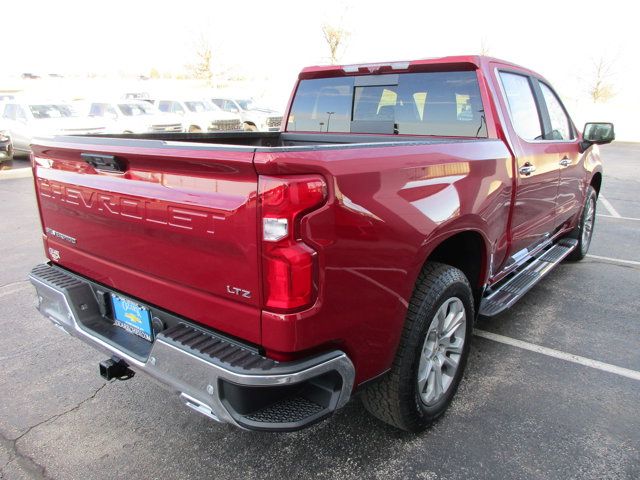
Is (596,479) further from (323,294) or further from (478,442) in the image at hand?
(323,294)

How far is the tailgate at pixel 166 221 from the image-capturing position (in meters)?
1.77

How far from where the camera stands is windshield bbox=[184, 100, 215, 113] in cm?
1888

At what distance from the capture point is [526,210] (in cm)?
347

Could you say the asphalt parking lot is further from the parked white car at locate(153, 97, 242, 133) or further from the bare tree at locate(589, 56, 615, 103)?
the bare tree at locate(589, 56, 615, 103)

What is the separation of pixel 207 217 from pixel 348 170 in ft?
1.86

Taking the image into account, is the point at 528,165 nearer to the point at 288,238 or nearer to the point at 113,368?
the point at 288,238

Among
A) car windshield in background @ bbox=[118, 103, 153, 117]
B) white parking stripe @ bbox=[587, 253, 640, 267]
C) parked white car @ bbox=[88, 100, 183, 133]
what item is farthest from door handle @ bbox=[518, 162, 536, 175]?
car windshield in background @ bbox=[118, 103, 153, 117]

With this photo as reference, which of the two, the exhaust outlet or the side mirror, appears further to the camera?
the side mirror

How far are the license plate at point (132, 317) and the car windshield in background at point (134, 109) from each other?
15.7 m

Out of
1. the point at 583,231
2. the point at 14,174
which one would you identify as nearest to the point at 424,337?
the point at 583,231

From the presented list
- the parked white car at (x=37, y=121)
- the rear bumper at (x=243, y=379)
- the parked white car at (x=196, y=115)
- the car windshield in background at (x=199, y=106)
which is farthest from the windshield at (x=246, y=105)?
the rear bumper at (x=243, y=379)

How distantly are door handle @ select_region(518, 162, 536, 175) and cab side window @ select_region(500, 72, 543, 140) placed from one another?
22cm

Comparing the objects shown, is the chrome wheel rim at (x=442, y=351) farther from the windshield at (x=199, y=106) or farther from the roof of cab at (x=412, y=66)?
the windshield at (x=199, y=106)

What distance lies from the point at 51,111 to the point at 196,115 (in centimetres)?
527
